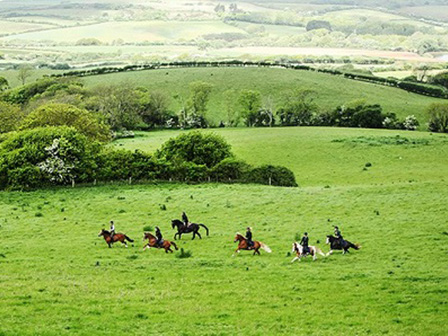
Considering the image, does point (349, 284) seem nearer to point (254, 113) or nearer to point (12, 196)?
point (12, 196)

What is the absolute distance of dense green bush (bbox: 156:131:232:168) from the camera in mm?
56750

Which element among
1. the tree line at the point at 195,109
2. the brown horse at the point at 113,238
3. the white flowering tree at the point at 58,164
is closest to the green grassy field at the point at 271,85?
the tree line at the point at 195,109

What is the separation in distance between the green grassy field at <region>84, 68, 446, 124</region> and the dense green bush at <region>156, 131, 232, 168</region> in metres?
54.2

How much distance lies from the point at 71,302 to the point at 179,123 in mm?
90581

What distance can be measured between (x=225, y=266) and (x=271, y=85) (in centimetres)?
11126

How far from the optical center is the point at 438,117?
9688cm

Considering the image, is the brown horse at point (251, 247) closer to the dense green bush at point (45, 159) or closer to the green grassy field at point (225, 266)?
the green grassy field at point (225, 266)

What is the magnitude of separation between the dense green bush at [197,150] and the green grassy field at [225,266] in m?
6.84

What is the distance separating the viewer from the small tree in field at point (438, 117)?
316 feet

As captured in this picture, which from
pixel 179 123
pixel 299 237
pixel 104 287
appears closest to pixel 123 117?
pixel 179 123

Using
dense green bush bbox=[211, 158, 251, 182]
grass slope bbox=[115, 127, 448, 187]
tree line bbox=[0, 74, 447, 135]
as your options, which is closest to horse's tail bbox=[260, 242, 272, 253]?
dense green bush bbox=[211, 158, 251, 182]

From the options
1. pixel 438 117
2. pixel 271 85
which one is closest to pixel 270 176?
pixel 438 117

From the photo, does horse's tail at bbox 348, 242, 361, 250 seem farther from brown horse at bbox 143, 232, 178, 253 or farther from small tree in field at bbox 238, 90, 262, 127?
small tree in field at bbox 238, 90, 262, 127

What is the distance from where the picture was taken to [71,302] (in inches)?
835
